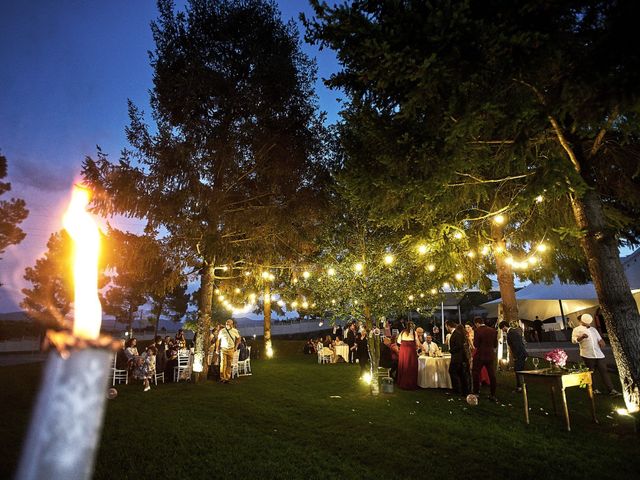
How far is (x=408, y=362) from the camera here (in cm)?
1080

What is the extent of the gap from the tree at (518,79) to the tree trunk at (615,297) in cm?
2

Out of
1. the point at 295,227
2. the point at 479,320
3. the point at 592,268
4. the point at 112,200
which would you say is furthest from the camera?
the point at 295,227

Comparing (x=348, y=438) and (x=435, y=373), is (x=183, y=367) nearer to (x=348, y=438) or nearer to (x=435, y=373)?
(x=435, y=373)

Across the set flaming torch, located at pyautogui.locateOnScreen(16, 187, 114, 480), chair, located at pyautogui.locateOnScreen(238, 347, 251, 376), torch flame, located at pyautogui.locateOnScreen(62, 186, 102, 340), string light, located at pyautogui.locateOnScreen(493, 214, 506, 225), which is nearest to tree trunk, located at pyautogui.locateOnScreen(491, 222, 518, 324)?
string light, located at pyautogui.locateOnScreen(493, 214, 506, 225)

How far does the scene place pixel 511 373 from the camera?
13266mm

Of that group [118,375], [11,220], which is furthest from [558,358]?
[11,220]

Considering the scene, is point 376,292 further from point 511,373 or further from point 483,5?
point 483,5

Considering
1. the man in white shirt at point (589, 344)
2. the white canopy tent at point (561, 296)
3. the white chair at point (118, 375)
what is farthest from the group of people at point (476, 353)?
the white chair at point (118, 375)

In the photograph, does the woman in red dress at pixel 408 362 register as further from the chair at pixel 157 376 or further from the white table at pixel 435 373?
the chair at pixel 157 376

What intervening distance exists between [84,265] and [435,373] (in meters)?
10.8

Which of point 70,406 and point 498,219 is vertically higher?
point 498,219

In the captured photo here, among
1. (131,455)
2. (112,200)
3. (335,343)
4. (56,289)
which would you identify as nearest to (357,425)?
(131,455)

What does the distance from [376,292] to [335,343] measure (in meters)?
7.50

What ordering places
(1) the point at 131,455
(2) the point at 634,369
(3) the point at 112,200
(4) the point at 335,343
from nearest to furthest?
1. (1) the point at 131,455
2. (2) the point at 634,369
3. (3) the point at 112,200
4. (4) the point at 335,343
